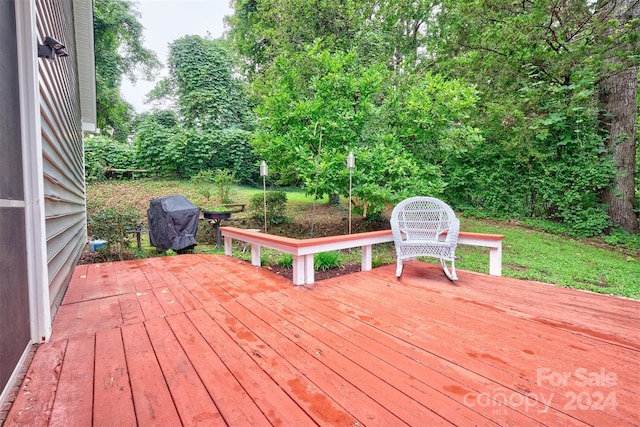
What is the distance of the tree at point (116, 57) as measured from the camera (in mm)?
10000

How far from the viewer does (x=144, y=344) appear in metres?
→ 1.87

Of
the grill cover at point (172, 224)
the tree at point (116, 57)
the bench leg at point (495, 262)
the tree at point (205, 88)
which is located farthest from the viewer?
the tree at point (205, 88)

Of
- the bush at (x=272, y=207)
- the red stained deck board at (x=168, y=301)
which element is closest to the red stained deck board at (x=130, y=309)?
the red stained deck board at (x=168, y=301)

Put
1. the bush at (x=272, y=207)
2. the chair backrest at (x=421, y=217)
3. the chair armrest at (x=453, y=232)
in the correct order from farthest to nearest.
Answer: the bush at (x=272, y=207) < the chair backrest at (x=421, y=217) < the chair armrest at (x=453, y=232)

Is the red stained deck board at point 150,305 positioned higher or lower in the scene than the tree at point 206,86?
lower

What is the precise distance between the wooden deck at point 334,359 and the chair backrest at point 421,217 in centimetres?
96

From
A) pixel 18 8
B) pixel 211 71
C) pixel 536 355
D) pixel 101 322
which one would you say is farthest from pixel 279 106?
pixel 211 71

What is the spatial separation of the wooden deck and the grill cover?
2258 millimetres

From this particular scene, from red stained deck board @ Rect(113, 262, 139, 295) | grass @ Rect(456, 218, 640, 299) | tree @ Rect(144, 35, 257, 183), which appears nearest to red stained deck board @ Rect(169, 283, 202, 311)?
red stained deck board @ Rect(113, 262, 139, 295)

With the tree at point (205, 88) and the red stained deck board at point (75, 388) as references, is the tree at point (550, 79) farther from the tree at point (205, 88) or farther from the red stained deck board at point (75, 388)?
the tree at point (205, 88)

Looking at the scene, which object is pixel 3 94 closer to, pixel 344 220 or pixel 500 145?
pixel 344 220

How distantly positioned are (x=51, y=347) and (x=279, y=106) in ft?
16.3

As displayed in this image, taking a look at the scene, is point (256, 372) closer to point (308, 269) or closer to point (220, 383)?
point (220, 383)

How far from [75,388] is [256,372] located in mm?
860
